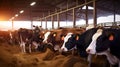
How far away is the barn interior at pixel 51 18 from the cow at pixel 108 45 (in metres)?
0.97

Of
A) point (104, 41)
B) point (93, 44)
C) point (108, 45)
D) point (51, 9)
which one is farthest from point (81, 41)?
point (51, 9)

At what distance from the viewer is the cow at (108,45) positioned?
17.1 ft

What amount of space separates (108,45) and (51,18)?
2492 centimetres

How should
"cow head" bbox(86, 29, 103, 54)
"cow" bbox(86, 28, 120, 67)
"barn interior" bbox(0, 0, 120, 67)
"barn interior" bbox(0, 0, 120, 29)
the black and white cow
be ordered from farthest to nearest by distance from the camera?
1. "barn interior" bbox(0, 0, 120, 29)
2. "barn interior" bbox(0, 0, 120, 67)
3. the black and white cow
4. "cow head" bbox(86, 29, 103, 54)
5. "cow" bbox(86, 28, 120, 67)

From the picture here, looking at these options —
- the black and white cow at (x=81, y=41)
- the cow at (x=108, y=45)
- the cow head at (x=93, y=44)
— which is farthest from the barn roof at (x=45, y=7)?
the cow at (x=108, y=45)

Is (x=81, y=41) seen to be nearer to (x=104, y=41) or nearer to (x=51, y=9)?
(x=104, y=41)

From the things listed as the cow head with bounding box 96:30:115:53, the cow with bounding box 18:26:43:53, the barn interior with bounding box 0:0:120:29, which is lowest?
the cow with bounding box 18:26:43:53

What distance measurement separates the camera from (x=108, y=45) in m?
5.21

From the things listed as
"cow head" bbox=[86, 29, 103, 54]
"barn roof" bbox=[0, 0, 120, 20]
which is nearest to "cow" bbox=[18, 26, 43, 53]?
"cow head" bbox=[86, 29, 103, 54]

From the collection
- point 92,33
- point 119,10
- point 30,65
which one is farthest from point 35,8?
point 92,33

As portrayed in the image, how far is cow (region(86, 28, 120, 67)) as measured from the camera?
17.1 ft

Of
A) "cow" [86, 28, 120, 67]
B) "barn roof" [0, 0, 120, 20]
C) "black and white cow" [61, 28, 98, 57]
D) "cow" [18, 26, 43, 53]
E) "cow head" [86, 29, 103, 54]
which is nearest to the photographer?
"cow" [86, 28, 120, 67]

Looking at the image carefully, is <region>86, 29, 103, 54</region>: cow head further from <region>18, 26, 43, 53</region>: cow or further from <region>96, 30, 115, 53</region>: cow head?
<region>18, 26, 43, 53</region>: cow

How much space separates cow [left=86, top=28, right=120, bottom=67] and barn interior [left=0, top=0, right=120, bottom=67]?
975 mm
